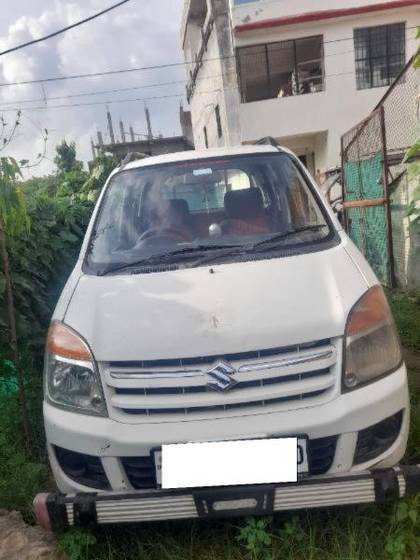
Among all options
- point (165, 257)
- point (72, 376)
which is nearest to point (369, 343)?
point (165, 257)

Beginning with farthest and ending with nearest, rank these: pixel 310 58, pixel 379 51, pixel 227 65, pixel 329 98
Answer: pixel 310 58 < pixel 227 65 < pixel 329 98 < pixel 379 51

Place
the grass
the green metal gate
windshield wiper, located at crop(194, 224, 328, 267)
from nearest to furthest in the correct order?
the grass → windshield wiper, located at crop(194, 224, 328, 267) → the green metal gate

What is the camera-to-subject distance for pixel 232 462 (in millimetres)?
1885

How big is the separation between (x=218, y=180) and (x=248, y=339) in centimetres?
163

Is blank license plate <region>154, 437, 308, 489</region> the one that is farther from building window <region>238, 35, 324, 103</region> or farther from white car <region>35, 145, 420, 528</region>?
building window <region>238, 35, 324, 103</region>

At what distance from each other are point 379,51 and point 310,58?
2.35m

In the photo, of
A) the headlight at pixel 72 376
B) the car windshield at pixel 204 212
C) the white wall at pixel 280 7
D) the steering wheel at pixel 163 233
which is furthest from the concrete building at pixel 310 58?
the headlight at pixel 72 376

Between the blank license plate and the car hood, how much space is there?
0.36 meters

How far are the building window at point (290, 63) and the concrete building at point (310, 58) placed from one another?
0.03 m

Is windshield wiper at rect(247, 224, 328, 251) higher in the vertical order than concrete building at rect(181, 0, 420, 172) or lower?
lower

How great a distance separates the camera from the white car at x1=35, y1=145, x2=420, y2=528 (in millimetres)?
1884

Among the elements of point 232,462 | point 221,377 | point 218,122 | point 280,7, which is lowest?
point 232,462

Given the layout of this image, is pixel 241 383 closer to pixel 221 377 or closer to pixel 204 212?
pixel 221 377

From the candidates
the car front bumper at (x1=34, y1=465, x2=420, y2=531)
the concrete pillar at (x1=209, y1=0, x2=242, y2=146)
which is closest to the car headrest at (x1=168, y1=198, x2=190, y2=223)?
the car front bumper at (x1=34, y1=465, x2=420, y2=531)
